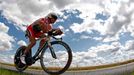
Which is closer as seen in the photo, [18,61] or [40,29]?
[40,29]

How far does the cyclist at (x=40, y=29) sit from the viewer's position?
666 inches

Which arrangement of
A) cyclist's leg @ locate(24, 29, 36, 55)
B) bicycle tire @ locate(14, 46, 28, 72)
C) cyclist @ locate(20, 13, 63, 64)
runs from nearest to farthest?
1. cyclist @ locate(20, 13, 63, 64)
2. cyclist's leg @ locate(24, 29, 36, 55)
3. bicycle tire @ locate(14, 46, 28, 72)

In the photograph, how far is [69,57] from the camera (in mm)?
16875

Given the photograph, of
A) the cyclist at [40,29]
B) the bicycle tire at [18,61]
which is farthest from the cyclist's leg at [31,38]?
the bicycle tire at [18,61]

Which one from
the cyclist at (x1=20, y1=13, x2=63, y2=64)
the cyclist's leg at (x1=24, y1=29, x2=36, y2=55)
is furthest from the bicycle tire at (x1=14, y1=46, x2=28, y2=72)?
the cyclist's leg at (x1=24, y1=29, x2=36, y2=55)

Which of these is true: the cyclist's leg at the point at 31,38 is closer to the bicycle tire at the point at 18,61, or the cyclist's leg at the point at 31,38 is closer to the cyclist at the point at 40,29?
the cyclist at the point at 40,29

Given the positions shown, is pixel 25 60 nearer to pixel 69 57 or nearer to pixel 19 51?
pixel 19 51

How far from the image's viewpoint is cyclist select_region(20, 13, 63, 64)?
16.9m

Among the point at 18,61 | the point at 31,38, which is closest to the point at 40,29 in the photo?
the point at 31,38

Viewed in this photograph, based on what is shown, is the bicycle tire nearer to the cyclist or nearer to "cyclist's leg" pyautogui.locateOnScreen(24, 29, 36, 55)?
the cyclist

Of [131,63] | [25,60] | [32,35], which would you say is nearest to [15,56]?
[25,60]

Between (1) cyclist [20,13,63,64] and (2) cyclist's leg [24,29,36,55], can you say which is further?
(2) cyclist's leg [24,29,36,55]

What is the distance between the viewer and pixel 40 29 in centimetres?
1762

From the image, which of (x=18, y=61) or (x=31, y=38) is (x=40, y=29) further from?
(x=18, y=61)
